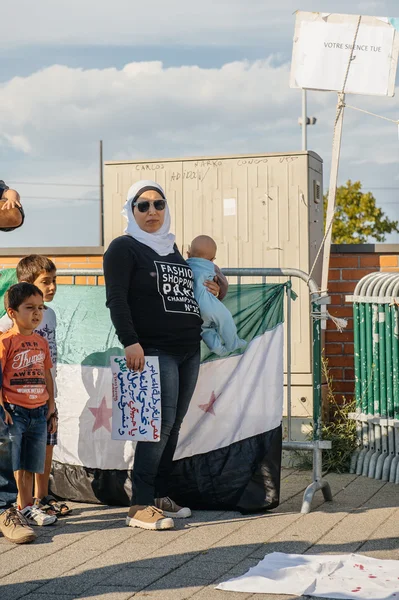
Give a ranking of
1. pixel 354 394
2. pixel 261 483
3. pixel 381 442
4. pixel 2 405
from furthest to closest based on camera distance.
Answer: pixel 354 394 → pixel 381 442 → pixel 261 483 → pixel 2 405

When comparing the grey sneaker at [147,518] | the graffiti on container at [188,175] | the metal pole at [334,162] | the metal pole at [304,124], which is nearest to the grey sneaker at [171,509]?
the grey sneaker at [147,518]

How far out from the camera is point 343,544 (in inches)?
200

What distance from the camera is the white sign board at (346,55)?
8039mm

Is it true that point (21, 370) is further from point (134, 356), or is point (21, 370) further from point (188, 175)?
point (188, 175)

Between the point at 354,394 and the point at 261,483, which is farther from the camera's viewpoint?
the point at 354,394

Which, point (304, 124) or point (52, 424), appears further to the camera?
point (304, 124)

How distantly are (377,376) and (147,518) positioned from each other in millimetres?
2627

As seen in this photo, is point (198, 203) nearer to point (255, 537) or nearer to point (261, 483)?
point (261, 483)

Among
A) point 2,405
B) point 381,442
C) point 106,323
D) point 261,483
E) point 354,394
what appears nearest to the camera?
point 2,405

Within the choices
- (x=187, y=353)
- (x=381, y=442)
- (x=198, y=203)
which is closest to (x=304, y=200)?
(x=198, y=203)

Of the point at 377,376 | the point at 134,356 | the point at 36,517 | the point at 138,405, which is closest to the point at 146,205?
the point at 134,356

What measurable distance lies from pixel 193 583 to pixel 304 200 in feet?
15.5

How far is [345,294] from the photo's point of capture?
8.45 metres

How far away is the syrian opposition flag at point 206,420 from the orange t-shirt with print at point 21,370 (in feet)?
2.50
